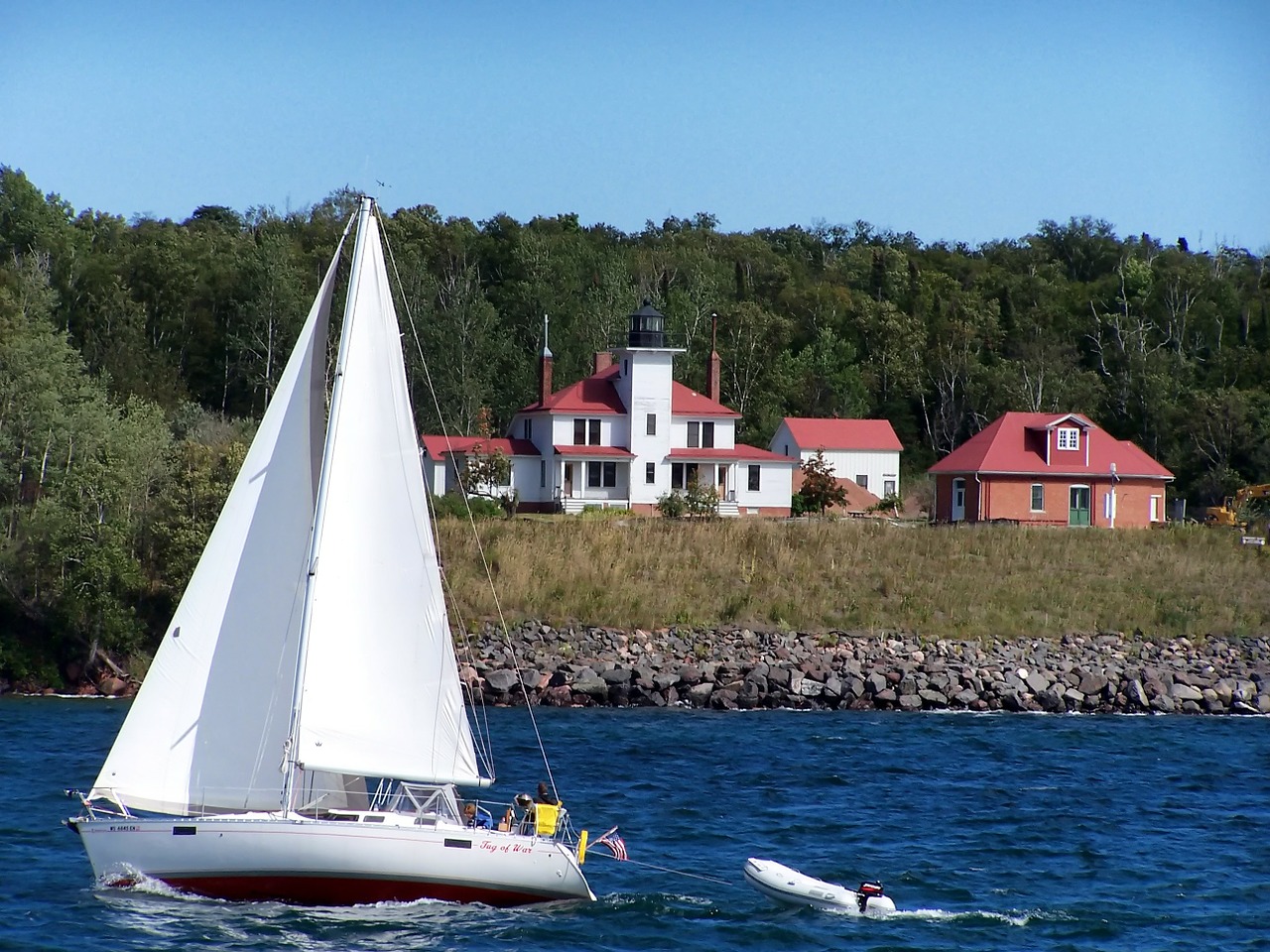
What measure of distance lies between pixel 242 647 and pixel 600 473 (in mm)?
44568

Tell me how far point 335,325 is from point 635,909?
5035 centimetres

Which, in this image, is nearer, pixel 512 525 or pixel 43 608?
pixel 43 608

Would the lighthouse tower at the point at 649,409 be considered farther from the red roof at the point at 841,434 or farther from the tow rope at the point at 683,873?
the tow rope at the point at 683,873

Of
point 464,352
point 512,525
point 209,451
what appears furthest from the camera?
point 464,352

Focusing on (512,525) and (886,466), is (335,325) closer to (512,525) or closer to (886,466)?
(512,525)

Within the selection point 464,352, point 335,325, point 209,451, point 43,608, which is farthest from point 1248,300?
point 43,608

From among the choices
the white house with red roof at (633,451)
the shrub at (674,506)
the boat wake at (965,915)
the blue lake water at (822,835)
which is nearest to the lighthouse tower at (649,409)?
the white house with red roof at (633,451)

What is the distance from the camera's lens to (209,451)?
153ft

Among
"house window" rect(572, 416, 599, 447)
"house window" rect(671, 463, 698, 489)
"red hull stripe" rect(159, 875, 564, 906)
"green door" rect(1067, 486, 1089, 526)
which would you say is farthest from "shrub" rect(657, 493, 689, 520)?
"red hull stripe" rect(159, 875, 564, 906)

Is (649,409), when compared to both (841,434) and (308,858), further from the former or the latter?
(308,858)

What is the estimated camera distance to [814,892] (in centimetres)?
1995

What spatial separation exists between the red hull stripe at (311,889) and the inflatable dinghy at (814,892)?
4.21m

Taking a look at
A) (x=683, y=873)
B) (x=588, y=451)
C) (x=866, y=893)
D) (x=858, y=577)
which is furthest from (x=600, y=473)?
(x=866, y=893)

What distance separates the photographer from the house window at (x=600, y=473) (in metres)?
63.2
